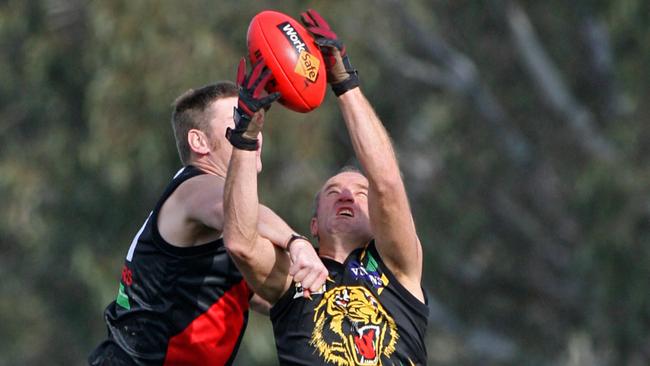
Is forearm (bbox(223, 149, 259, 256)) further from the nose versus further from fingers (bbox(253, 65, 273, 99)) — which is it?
the nose

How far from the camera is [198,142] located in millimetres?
6938

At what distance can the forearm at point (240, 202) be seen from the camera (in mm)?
6301

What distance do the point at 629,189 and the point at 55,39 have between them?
25.5 feet

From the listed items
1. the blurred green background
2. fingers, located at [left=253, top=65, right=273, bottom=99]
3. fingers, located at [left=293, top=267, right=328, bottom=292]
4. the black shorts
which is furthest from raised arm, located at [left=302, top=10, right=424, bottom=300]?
the blurred green background

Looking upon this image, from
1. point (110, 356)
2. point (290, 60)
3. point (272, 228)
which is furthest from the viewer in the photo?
point (110, 356)

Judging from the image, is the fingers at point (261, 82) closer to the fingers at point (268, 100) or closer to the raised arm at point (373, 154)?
the fingers at point (268, 100)

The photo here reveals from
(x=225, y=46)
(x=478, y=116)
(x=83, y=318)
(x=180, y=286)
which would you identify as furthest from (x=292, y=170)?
(x=180, y=286)

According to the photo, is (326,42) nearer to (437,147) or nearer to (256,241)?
(256,241)

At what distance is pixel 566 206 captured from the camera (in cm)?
2053

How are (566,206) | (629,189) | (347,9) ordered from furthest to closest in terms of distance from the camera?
(566,206)
(347,9)
(629,189)

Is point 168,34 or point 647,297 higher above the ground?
point 168,34

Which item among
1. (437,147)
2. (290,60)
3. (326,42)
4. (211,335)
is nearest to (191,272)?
(211,335)

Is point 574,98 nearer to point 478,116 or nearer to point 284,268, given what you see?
point 478,116

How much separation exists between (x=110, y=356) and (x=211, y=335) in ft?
1.65
